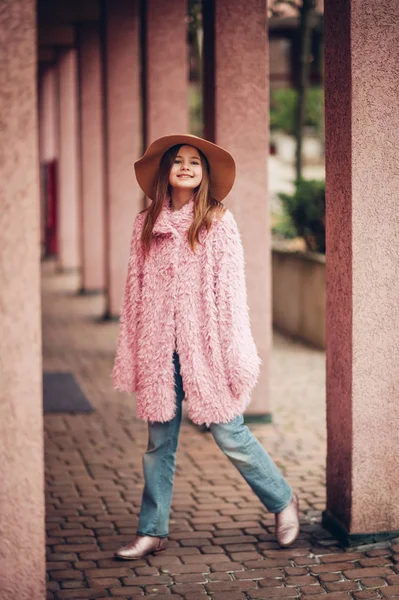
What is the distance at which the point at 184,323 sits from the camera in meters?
4.67

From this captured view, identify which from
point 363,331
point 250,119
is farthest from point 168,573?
point 250,119

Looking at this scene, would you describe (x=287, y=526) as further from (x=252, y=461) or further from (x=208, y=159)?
(x=208, y=159)

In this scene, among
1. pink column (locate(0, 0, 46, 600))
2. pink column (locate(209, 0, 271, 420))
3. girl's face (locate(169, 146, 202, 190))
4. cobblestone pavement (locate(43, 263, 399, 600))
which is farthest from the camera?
pink column (locate(209, 0, 271, 420))

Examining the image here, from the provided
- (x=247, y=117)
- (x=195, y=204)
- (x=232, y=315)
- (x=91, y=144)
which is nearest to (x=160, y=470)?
(x=232, y=315)

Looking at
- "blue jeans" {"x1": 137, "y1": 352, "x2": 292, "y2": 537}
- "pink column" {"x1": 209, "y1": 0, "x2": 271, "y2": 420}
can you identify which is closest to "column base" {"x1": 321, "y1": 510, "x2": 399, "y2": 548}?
"blue jeans" {"x1": 137, "y1": 352, "x2": 292, "y2": 537}

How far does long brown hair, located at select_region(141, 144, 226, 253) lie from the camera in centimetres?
470

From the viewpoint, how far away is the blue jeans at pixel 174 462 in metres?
4.81

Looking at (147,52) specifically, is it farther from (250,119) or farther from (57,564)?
(57,564)

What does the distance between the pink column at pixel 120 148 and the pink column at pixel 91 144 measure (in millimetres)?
2412

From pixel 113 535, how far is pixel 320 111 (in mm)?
16550

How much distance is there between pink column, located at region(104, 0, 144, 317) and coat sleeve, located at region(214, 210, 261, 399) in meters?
8.37

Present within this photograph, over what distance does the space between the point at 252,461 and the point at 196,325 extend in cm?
73

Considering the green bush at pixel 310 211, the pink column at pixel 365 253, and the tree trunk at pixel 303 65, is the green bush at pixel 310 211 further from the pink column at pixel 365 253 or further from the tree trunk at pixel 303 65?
the pink column at pixel 365 253

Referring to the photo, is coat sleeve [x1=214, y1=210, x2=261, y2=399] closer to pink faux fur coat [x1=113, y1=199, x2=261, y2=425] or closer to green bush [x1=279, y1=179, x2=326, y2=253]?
pink faux fur coat [x1=113, y1=199, x2=261, y2=425]
